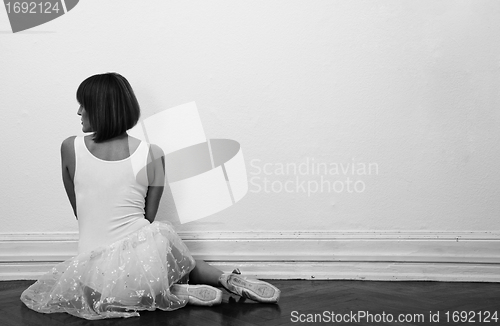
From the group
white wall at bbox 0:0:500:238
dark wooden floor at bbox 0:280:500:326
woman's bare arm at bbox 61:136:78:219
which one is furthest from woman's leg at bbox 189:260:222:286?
woman's bare arm at bbox 61:136:78:219

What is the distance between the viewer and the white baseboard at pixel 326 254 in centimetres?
235

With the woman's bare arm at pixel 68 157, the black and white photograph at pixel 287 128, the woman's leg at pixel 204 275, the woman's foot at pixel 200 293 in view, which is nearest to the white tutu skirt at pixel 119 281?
the woman's foot at pixel 200 293

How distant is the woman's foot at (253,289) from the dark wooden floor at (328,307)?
0.10 feet

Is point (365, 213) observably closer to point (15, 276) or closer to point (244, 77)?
point (244, 77)

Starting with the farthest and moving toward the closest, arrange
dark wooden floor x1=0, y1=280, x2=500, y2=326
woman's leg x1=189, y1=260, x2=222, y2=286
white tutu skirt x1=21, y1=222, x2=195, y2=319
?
woman's leg x1=189, y1=260, x2=222, y2=286
white tutu skirt x1=21, y1=222, x2=195, y2=319
dark wooden floor x1=0, y1=280, x2=500, y2=326

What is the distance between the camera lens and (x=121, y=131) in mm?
1981

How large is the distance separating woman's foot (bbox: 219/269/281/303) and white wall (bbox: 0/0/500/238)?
511mm

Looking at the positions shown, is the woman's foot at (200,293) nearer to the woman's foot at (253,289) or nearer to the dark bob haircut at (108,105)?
the woman's foot at (253,289)

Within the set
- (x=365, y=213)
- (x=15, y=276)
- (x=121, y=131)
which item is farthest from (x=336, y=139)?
(x=15, y=276)

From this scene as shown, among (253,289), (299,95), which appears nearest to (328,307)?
(253,289)

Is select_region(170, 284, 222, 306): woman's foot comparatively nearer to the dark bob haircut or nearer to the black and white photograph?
the black and white photograph

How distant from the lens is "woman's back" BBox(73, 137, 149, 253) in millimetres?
1932

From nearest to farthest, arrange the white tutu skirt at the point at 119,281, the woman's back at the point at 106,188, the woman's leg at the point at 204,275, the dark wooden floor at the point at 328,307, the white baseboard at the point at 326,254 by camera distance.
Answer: the dark wooden floor at the point at 328,307, the white tutu skirt at the point at 119,281, the woman's back at the point at 106,188, the woman's leg at the point at 204,275, the white baseboard at the point at 326,254

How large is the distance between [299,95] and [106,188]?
0.98 metres
